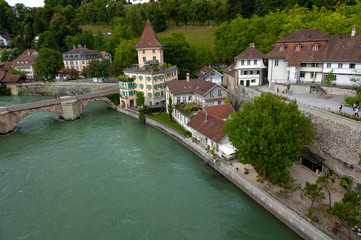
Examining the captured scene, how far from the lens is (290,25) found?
40562 millimetres

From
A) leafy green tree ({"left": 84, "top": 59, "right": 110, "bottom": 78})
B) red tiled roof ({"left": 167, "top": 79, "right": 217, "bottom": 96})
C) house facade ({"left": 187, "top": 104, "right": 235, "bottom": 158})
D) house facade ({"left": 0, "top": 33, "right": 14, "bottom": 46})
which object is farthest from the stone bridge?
house facade ({"left": 0, "top": 33, "right": 14, "bottom": 46})

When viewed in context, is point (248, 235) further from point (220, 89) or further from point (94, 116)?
point (94, 116)

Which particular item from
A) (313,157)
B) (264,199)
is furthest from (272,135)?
(313,157)

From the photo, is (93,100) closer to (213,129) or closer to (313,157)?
(213,129)

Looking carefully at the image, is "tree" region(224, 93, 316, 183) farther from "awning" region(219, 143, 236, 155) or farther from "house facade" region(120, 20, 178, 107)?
"house facade" region(120, 20, 178, 107)

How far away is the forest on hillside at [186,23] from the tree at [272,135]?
81.7 ft

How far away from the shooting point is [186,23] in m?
97.4

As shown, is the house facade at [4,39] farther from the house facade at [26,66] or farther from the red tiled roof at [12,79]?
the red tiled roof at [12,79]

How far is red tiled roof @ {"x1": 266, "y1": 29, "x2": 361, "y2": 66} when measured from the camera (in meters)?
29.8

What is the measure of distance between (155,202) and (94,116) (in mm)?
30139

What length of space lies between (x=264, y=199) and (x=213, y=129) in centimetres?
1009

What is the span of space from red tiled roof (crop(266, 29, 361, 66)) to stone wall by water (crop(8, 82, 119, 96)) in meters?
45.5

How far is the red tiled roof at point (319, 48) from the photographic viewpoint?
2983 cm

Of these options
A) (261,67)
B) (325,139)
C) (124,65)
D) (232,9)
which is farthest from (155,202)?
(232,9)
